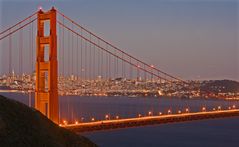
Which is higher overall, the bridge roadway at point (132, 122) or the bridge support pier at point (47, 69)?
the bridge support pier at point (47, 69)

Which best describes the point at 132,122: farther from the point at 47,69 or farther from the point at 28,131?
the point at 28,131

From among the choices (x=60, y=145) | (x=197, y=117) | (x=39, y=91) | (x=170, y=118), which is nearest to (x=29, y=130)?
(x=60, y=145)

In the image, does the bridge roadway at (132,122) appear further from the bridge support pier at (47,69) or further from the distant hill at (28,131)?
the distant hill at (28,131)

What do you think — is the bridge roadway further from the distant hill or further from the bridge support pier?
the distant hill

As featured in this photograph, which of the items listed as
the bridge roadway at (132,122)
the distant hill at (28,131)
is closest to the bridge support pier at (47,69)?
the bridge roadway at (132,122)

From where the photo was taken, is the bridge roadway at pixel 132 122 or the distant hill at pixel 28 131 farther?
the bridge roadway at pixel 132 122

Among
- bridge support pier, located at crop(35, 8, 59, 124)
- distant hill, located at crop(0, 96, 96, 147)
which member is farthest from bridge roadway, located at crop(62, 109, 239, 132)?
distant hill, located at crop(0, 96, 96, 147)
